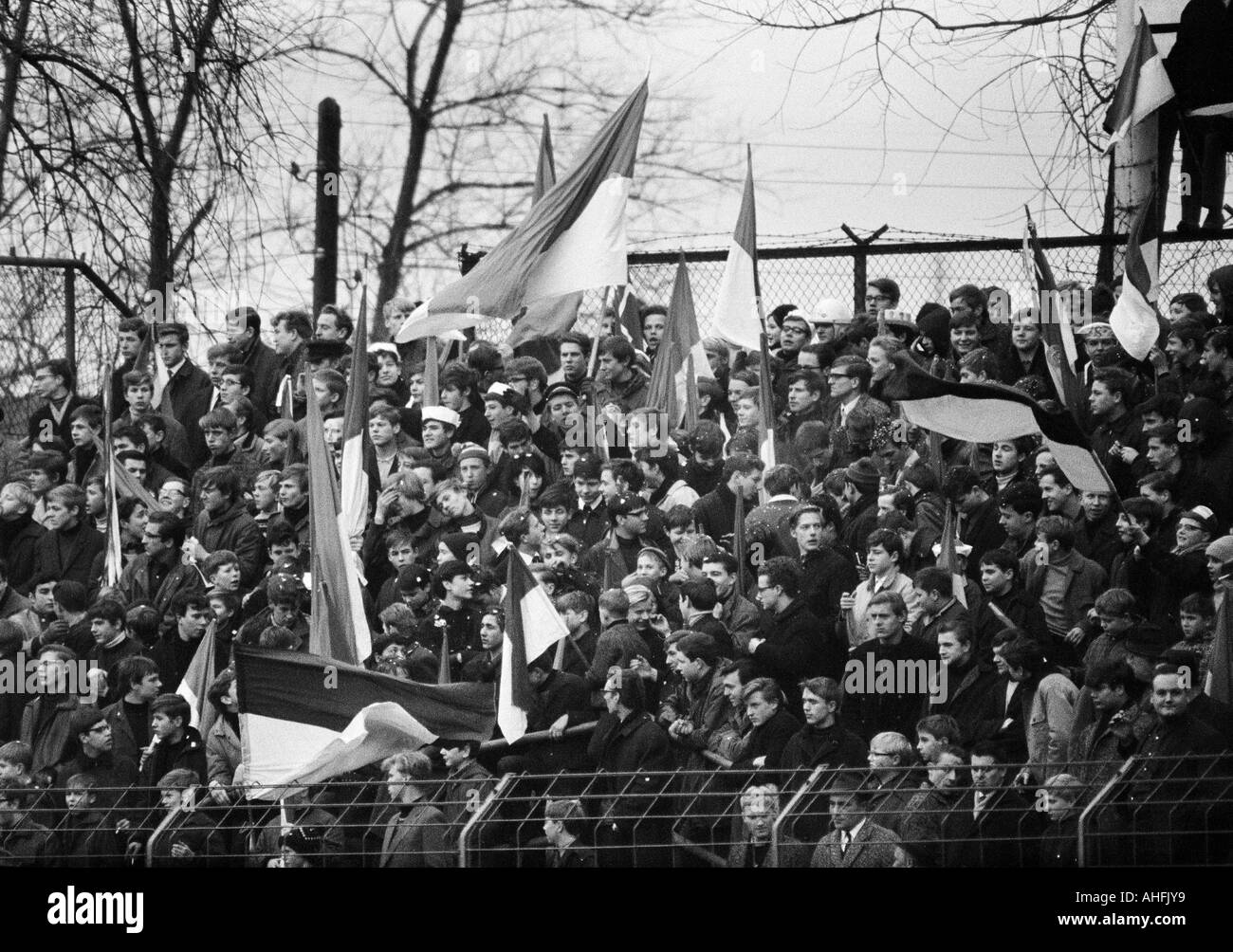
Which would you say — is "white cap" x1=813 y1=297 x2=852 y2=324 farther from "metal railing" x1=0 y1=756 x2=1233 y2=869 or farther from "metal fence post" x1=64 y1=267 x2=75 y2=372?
"metal fence post" x1=64 y1=267 x2=75 y2=372

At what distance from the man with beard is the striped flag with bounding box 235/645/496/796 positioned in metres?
1.94

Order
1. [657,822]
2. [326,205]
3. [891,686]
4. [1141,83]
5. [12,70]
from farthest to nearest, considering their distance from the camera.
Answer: [326,205] → [1141,83] → [12,70] → [891,686] → [657,822]

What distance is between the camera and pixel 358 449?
12.5m

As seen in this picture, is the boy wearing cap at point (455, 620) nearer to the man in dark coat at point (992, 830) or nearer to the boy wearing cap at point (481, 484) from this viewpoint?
the boy wearing cap at point (481, 484)

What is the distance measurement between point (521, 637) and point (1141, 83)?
179 inches

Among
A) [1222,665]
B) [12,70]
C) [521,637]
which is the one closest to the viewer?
[1222,665]

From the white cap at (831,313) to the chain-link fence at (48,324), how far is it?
3.59 metres

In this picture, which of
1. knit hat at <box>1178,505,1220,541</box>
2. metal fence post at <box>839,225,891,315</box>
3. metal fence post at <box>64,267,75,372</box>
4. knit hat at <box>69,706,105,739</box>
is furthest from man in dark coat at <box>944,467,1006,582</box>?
metal fence post at <box>64,267,75,372</box>

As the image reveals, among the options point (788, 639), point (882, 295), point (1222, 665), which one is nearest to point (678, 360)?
point (882, 295)

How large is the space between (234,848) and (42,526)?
2829 millimetres

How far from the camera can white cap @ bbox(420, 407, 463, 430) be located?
42.1 ft

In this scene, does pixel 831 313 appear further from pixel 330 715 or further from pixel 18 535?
pixel 18 535

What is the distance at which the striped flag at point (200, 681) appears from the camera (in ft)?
37.9

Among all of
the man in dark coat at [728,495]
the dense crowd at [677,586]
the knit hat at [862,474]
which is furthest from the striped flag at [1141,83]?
the man in dark coat at [728,495]
